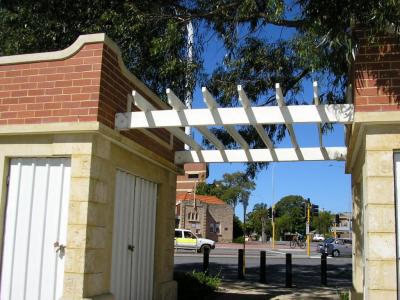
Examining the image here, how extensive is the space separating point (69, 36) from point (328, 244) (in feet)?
101

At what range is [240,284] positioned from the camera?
15938mm

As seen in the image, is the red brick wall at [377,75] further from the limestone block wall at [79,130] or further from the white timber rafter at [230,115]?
the limestone block wall at [79,130]

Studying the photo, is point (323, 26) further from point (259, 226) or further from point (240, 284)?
point (259, 226)

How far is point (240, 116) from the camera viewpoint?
771 centimetres

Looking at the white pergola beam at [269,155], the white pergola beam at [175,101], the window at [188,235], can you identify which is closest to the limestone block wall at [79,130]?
the white pergola beam at [175,101]

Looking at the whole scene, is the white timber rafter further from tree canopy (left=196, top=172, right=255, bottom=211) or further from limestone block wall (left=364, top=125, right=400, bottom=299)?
tree canopy (left=196, top=172, right=255, bottom=211)

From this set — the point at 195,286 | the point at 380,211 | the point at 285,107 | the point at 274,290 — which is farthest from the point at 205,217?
the point at 380,211

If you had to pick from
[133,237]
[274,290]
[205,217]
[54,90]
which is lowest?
[274,290]

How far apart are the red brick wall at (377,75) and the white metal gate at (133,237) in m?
3.87

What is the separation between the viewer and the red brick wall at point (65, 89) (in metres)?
7.60

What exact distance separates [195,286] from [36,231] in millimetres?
5663

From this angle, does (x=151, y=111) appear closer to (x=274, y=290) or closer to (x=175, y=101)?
(x=175, y=101)

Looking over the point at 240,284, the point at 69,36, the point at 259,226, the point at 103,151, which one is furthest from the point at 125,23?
the point at 259,226

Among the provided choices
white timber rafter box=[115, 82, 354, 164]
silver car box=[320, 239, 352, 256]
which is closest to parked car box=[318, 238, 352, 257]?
silver car box=[320, 239, 352, 256]
